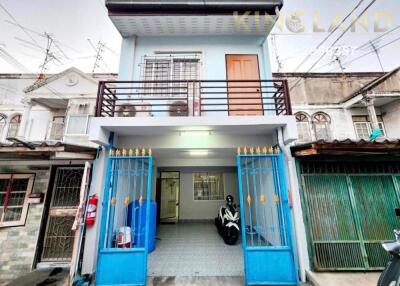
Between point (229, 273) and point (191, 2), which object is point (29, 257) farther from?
point (191, 2)

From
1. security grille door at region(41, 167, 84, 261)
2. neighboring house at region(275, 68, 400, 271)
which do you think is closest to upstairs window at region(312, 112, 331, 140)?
neighboring house at region(275, 68, 400, 271)

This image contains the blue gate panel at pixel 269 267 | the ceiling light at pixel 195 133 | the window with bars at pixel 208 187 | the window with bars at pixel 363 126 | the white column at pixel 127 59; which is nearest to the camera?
the blue gate panel at pixel 269 267

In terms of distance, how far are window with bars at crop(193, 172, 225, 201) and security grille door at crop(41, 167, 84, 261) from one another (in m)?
5.73

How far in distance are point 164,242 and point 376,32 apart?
8.09m

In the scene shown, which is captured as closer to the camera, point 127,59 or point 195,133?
point 195,133

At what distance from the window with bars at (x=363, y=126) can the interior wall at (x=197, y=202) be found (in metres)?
5.84

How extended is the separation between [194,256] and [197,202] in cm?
456

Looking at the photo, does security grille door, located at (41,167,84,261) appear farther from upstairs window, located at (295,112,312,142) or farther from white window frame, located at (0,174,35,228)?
upstairs window, located at (295,112,312,142)

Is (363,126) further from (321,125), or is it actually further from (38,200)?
(38,200)

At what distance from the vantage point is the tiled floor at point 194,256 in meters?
3.77

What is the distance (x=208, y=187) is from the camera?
9.35 m

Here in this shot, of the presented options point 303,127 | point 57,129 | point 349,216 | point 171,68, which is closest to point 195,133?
point 171,68

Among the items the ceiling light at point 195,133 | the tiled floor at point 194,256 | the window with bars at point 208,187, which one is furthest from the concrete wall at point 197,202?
the ceiling light at point 195,133

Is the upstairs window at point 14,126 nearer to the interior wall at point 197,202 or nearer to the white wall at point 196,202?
the interior wall at point 197,202
